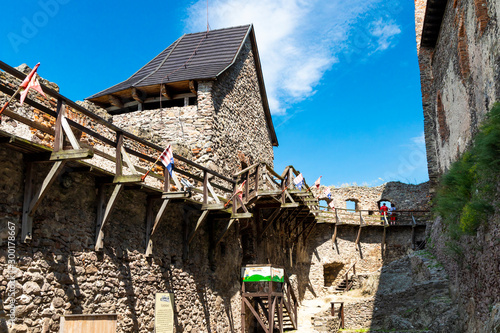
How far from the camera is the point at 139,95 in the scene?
524 inches

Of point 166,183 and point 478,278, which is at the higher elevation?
point 166,183

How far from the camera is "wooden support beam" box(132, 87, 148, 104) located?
13.1 meters

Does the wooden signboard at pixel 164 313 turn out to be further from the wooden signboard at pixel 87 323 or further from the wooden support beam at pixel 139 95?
the wooden support beam at pixel 139 95

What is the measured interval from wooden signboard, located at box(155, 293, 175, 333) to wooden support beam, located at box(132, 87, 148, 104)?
6.39 meters

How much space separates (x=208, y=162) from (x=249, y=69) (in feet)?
17.9

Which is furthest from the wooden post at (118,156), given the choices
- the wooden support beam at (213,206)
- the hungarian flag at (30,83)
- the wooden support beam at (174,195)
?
the wooden support beam at (213,206)

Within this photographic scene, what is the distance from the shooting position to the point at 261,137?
677 inches

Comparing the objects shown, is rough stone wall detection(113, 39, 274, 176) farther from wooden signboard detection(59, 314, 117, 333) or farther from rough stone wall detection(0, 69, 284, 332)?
wooden signboard detection(59, 314, 117, 333)

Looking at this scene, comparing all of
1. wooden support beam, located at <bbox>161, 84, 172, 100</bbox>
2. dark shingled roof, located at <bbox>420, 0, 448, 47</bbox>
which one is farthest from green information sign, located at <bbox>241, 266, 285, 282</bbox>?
dark shingled roof, located at <bbox>420, 0, 448, 47</bbox>

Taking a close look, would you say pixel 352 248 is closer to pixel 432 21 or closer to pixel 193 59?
pixel 432 21

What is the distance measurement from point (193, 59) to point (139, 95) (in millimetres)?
2555

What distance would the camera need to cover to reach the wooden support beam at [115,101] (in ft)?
44.4

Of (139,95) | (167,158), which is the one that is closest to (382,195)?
(139,95)

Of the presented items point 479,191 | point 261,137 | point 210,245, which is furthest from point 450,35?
point 210,245
